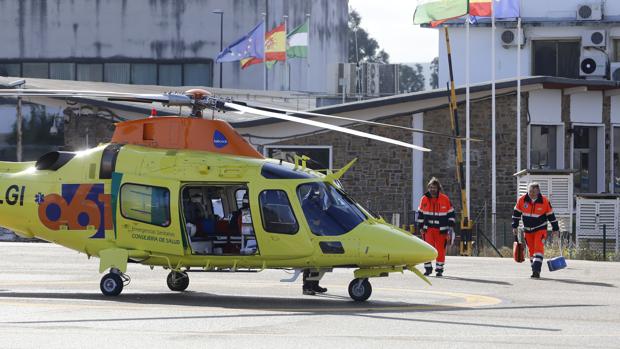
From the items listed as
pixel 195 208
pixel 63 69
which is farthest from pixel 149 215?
pixel 63 69

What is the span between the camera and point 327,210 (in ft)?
61.8

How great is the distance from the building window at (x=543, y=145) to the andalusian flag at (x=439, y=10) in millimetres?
6353

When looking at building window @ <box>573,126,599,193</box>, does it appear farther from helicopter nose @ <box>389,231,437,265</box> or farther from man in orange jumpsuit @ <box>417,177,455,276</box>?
helicopter nose @ <box>389,231,437,265</box>

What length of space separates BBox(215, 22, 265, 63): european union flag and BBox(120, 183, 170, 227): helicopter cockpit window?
36923mm

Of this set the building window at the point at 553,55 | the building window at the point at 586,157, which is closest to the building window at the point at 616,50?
the building window at the point at 553,55

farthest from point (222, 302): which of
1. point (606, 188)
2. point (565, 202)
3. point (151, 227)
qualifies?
point (606, 188)

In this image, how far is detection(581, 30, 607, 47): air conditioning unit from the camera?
53.3m

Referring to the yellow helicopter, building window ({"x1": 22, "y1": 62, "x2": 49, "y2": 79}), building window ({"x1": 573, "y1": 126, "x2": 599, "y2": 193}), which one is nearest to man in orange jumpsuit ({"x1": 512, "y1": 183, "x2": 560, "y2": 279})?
the yellow helicopter

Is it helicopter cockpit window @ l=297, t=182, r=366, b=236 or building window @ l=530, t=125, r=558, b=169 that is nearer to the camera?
helicopter cockpit window @ l=297, t=182, r=366, b=236

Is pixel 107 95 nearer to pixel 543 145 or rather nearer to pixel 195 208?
pixel 195 208

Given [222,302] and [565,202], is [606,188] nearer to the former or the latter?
[565,202]

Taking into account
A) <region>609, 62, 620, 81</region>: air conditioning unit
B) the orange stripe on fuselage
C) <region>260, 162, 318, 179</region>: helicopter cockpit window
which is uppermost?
<region>609, 62, 620, 81</region>: air conditioning unit

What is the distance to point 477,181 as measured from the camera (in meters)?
41.9

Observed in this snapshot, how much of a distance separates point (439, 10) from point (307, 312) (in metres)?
23.8
